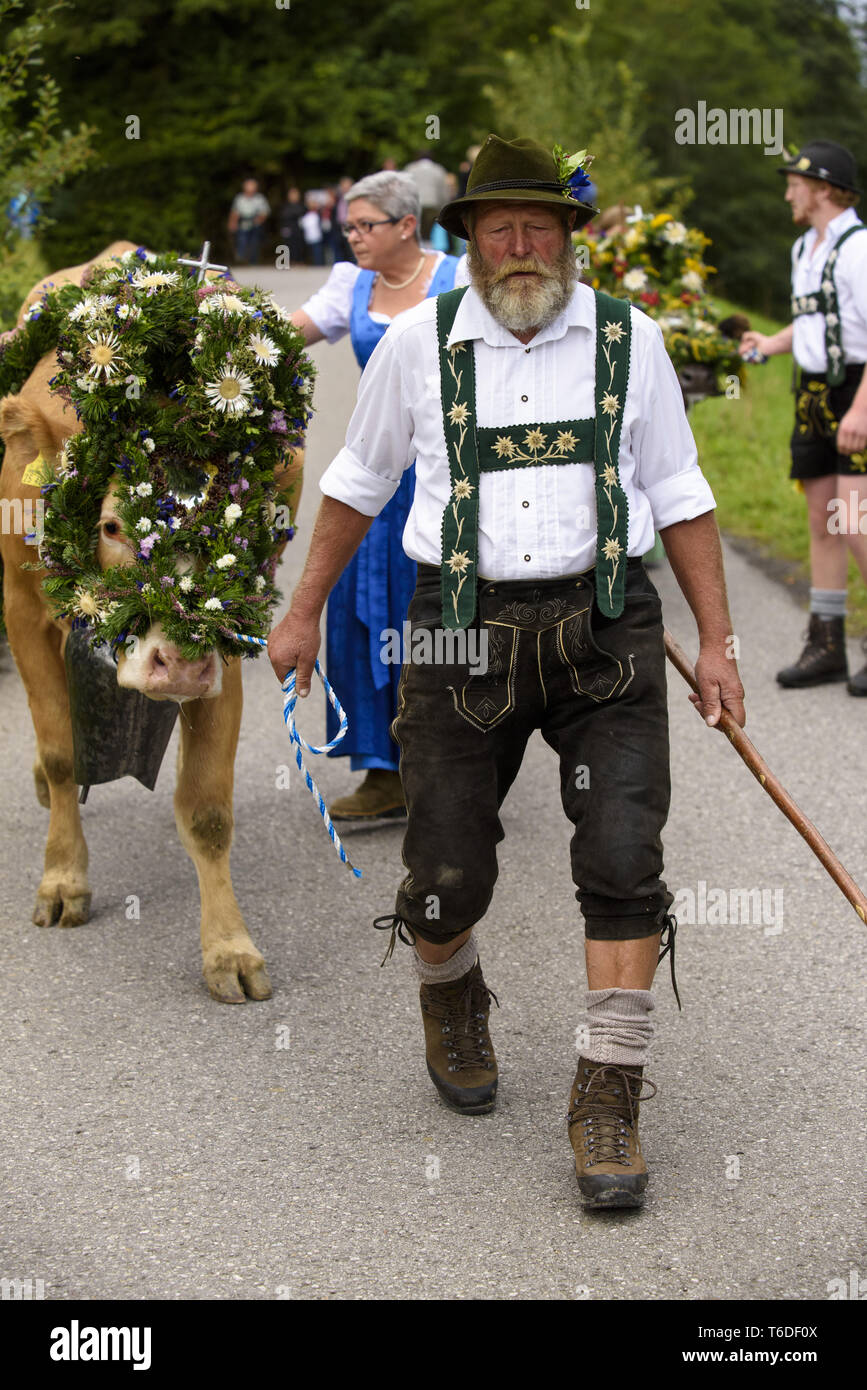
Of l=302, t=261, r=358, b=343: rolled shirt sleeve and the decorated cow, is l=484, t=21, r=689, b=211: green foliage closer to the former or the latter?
l=302, t=261, r=358, b=343: rolled shirt sleeve

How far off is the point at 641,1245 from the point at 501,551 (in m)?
1.42

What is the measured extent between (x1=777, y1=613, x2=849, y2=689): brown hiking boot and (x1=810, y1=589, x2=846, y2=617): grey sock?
3 centimetres

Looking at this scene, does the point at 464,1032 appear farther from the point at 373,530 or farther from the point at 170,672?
the point at 373,530

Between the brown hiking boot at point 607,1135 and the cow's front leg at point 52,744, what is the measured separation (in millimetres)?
2147

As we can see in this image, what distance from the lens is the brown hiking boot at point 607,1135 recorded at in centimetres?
356

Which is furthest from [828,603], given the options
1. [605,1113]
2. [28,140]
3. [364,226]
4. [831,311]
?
[28,140]

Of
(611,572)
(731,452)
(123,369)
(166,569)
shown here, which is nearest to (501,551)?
(611,572)

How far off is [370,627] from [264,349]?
1.72m

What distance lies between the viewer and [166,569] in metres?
4.23

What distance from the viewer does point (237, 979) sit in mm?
4793

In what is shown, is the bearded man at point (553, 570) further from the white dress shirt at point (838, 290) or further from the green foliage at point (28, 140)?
the green foliage at point (28, 140)

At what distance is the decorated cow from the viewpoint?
4238mm

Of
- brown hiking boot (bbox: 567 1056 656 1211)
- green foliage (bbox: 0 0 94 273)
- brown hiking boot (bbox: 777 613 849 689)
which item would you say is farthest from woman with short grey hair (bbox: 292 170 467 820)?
green foliage (bbox: 0 0 94 273)

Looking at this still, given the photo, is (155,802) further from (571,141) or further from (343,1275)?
(571,141)
